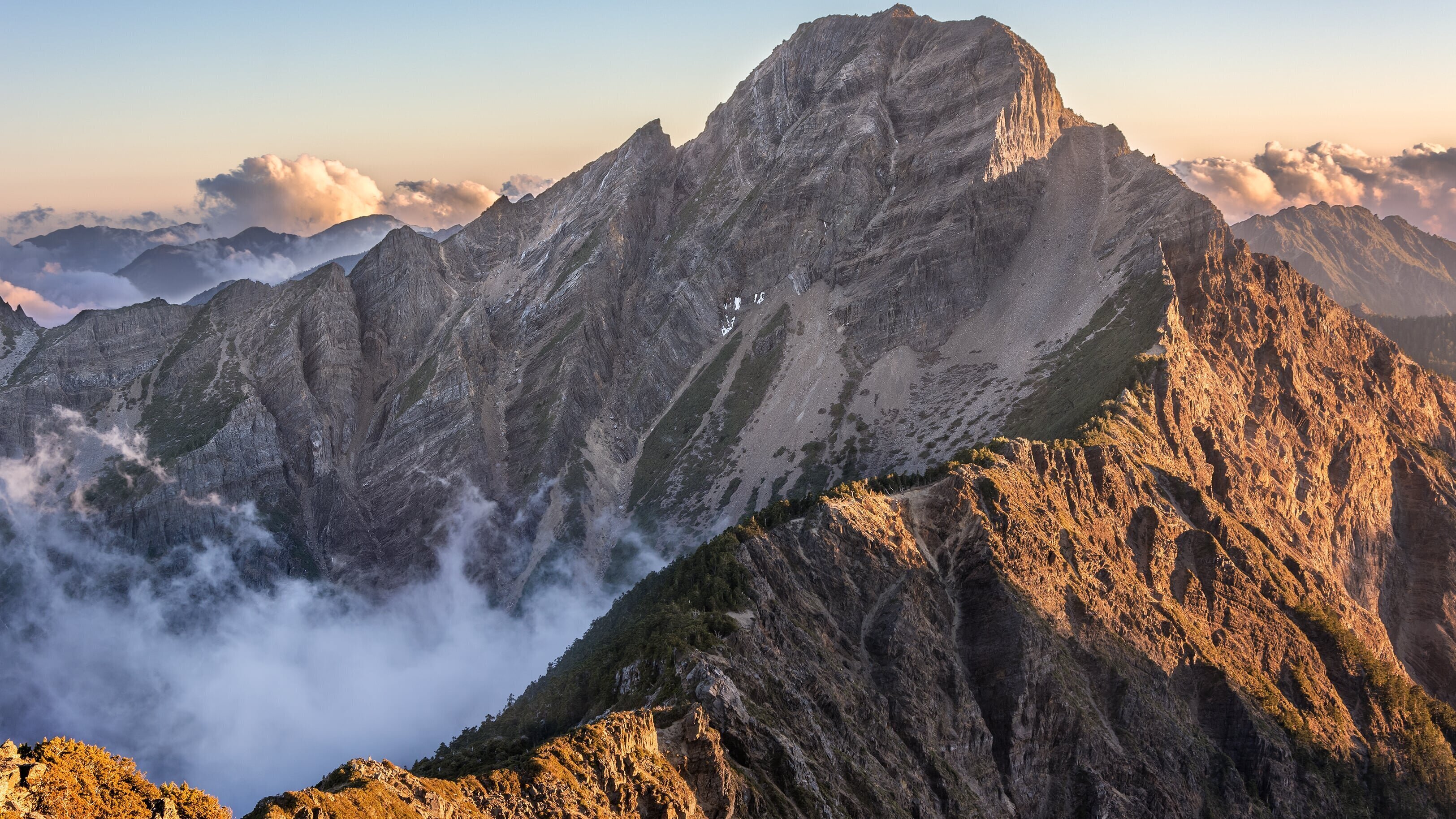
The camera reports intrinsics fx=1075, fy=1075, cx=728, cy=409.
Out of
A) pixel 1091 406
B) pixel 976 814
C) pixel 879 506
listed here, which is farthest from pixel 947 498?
pixel 1091 406

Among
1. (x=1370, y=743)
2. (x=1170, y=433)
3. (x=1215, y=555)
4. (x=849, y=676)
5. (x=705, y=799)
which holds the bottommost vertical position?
(x=1370, y=743)

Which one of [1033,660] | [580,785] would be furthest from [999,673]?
[580,785]

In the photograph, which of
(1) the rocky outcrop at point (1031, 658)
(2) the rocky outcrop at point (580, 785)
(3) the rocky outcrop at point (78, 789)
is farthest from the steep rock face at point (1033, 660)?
(3) the rocky outcrop at point (78, 789)

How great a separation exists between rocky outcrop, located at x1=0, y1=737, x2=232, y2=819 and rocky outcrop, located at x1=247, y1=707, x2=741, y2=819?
217 inches

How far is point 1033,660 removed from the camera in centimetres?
12812

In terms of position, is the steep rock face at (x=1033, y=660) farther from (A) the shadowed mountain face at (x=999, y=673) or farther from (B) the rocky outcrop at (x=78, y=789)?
(B) the rocky outcrop at (x=78, y=789)

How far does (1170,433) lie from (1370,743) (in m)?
55.3

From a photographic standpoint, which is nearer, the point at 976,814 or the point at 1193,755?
the point at 976,814

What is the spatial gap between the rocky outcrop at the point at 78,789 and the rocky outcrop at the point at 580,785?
552cm

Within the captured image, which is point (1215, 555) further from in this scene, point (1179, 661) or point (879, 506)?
point (879, 506)

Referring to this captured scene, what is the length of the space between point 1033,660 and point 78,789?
105 meters

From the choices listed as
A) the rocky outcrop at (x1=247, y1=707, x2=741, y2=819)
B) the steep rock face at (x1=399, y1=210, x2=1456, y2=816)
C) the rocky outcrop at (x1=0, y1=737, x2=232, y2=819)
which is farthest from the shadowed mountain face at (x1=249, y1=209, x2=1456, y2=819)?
the rocky outcrop at (x1=0, y1=737, x2=232, y2=819)

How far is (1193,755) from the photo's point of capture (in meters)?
134

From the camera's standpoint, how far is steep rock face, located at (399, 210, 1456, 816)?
3949 inches
